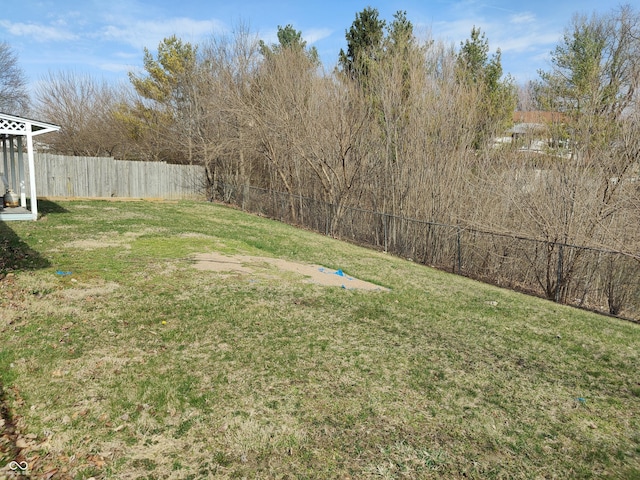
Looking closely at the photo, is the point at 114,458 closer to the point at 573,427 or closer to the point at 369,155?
the point at 573,427

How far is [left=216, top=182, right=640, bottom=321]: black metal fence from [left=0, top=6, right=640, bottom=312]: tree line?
339mm

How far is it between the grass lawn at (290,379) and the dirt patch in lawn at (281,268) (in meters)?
0.37

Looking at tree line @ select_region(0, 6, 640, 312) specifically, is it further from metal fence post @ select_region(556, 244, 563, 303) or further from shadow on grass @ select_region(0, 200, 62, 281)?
shadow on grass @ select_region(0, 200, 62, 281)

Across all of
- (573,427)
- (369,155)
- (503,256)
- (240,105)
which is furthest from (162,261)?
(240,105)

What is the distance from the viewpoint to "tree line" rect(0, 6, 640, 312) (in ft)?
28.9

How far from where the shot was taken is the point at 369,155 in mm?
14055

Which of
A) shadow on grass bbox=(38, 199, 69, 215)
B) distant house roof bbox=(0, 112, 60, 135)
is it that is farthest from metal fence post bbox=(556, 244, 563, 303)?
shadow on grass bbox=(38, 199, 69, 215)

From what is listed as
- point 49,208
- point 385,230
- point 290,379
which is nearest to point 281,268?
point 290,379

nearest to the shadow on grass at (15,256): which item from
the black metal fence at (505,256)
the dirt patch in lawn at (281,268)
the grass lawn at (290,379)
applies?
the grass lawn at (290,379)

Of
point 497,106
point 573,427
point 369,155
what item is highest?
point 497,106

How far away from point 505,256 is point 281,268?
5724 mm

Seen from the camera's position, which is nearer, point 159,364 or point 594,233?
point 159,364

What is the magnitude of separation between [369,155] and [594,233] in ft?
24.0

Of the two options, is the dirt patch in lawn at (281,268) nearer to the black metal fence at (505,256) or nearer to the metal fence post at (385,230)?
the black metal fence at (505,256)
